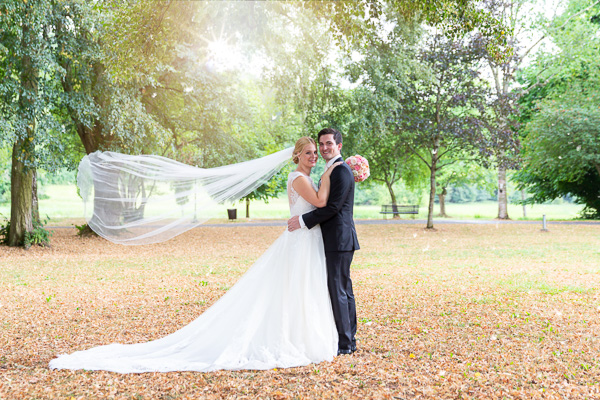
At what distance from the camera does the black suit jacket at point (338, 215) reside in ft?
15.4

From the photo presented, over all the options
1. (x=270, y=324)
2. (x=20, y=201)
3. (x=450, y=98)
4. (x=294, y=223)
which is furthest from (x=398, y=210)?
(x=270, y=324)

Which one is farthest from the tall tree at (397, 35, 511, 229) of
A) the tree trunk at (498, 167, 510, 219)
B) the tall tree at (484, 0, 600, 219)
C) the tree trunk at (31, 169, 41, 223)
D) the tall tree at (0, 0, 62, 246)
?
the tree trunk at (31, 169, 41, 223)

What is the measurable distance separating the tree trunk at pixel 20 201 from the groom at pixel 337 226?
11.9 metres

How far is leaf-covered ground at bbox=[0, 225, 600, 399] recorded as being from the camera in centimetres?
409

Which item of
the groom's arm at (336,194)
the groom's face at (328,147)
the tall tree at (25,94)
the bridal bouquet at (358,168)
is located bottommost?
the groom's arm at (336,194)

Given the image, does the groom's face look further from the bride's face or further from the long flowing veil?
the long flowing veil

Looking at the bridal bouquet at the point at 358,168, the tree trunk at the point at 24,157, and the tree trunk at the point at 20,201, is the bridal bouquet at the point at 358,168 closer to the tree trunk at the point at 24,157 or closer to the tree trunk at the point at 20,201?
the tree trunk at the point at 24,157

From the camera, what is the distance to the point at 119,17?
10586 millimetres

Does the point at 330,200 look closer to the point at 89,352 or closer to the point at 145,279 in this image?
the point at 89,352

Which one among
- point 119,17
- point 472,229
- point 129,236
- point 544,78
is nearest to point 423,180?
point 544,78

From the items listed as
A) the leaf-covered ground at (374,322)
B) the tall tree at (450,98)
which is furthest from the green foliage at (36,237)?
the tall tree at (450,98)

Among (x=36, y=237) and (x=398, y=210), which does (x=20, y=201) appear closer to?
(x=36, y=237)

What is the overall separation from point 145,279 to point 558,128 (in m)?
22.1

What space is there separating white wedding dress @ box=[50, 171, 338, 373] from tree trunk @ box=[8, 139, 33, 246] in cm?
1083
